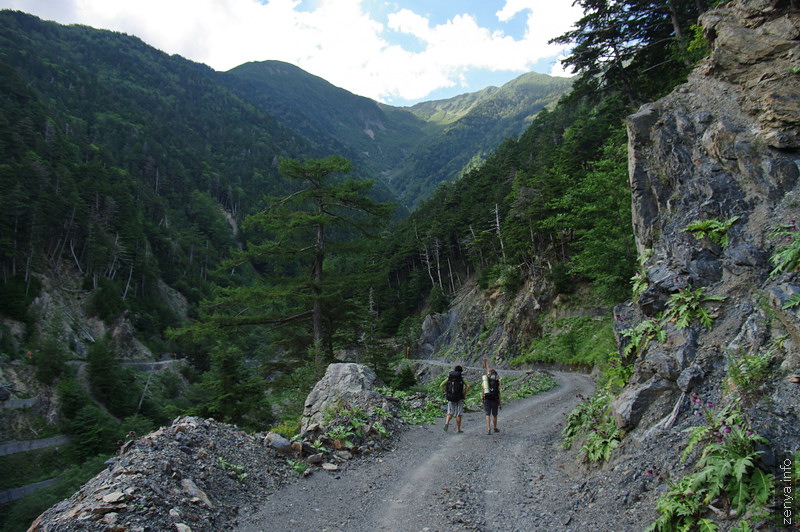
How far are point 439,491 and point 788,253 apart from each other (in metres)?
6.05

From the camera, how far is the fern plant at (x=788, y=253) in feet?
17.8

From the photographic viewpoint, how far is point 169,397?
52.6m

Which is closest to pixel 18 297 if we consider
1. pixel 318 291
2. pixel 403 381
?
pixel 318 291

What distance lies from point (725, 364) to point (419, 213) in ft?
247

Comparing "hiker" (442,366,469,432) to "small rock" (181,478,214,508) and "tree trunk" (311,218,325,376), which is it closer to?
"small rock" (181,478,214,508)

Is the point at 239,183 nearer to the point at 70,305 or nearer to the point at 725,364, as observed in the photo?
the point at 70,305

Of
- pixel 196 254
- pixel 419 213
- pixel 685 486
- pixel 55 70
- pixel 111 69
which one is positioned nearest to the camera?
pixel 685 486

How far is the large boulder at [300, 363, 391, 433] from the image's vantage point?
1173 cm

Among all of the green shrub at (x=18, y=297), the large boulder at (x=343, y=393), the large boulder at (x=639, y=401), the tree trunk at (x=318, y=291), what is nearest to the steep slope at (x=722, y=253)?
the large boulder at (x=639, y=401)

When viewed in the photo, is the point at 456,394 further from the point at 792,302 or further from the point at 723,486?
the point at 792,302

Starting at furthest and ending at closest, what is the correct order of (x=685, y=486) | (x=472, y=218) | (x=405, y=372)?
(x=472, y=218), (x=405, y=372), (x=685, y=486)

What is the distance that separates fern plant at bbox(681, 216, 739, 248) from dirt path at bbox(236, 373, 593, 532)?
4799 mm

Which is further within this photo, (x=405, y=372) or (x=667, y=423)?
(x=405, y=372)

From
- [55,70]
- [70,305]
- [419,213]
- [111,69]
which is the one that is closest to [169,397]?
[70,305]
